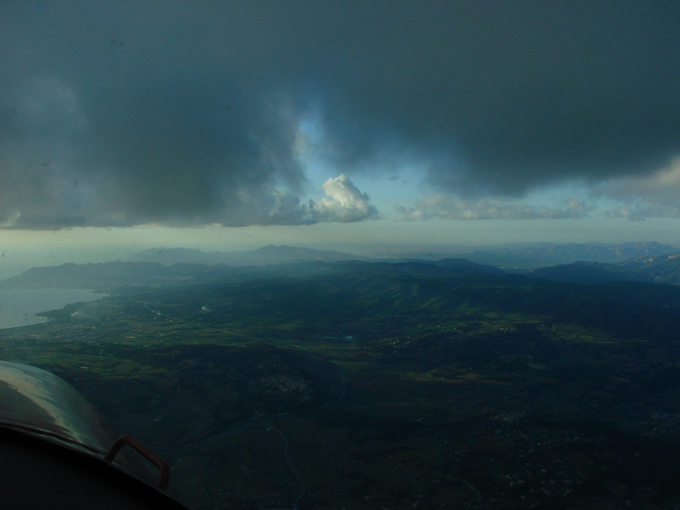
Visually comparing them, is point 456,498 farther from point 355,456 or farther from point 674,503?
point 674,503

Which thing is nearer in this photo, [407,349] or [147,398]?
[147,398]

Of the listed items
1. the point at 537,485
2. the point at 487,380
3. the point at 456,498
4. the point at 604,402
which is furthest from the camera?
the point at 487,380

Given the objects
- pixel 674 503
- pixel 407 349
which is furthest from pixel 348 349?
pixel 674 503

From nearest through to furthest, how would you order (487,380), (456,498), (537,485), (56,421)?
(56,421) → (456,498) → (537,485) → (487,380)

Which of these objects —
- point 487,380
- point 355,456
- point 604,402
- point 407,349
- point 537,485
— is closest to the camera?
point 537,485

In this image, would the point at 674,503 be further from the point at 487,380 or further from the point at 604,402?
the point at 487,380

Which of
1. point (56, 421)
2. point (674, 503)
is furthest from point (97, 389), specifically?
point (674, 503)

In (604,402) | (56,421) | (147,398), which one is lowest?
(604,402)

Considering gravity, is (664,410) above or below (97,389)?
below

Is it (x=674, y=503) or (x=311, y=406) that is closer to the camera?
(x=674, y=503)
